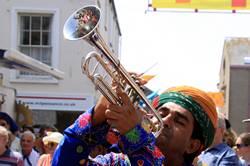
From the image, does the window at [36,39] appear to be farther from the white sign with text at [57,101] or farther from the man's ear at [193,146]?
the man's ear at [193,146]

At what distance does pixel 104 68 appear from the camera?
83.4 inches

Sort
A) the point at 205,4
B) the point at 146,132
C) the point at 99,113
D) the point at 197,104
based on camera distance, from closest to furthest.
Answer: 1. the point at 146,132
2. the point at 99,113
3. the point at 197,104
4. the point at 205,4

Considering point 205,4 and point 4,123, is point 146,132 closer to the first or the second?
point 4,123

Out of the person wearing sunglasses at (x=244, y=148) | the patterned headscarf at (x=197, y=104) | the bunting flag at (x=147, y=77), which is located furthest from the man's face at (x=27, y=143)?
the patterned headscarf at (x=197, y=104)

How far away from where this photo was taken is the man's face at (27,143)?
7.96m

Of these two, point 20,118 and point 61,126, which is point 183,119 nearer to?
point 20,118

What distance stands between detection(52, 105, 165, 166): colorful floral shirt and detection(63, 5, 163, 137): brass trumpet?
0.08m

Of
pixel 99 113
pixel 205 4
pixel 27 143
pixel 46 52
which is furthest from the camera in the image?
pixel 46 52

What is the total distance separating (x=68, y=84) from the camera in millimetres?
16500

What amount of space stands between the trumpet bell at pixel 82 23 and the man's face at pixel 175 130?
14.9 inches

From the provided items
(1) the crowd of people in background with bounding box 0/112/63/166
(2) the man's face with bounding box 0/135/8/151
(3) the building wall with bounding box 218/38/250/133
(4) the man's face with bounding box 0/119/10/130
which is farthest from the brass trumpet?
(3) the building wall with bounding box 218/38/250/133

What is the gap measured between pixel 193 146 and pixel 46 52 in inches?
569

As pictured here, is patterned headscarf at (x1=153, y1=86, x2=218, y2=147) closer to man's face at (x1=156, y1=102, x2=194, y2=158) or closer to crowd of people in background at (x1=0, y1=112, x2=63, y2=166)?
man's face at (x1=156, y1=102, x2=194, y2=158)

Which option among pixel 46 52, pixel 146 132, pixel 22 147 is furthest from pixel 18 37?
pixel 146 132
